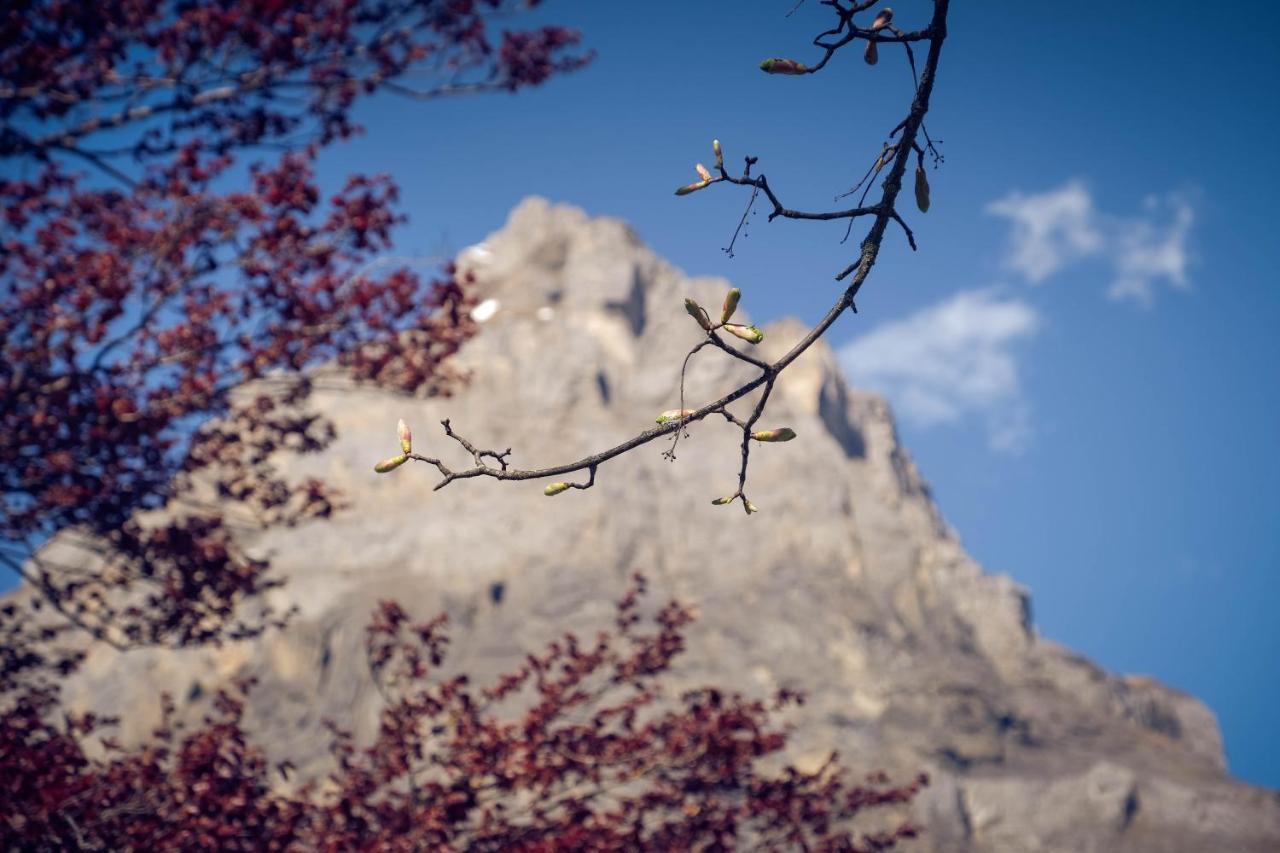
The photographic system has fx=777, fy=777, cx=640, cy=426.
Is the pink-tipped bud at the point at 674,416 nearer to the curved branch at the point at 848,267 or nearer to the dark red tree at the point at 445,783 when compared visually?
the curved branch at the point at 848,267

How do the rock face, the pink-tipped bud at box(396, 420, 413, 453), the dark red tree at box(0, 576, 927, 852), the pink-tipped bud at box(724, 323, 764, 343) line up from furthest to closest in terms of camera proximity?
the rock face
the dark red tree at box(0, 576, 927, 852)
the pink-tipped bud at box(396, 420, 413, 453)
the pink-tipped bud at box(724, 323, 764, 343)

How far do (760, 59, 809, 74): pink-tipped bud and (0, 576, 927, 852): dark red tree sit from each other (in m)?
4.63

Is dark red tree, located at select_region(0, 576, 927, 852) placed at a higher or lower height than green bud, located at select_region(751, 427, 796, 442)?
higher

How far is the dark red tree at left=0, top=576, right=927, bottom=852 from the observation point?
4.56 meters

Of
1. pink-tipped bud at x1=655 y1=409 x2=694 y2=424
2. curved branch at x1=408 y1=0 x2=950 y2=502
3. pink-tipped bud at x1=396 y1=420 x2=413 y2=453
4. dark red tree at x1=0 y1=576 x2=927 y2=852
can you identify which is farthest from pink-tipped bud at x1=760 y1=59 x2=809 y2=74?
dark red tree at x1=0 y1=576 x2=927 y2=852

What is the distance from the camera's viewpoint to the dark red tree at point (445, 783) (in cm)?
456

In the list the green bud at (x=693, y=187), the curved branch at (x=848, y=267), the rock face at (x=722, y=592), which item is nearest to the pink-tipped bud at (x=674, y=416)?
the curved branch at (x=848, y=267)

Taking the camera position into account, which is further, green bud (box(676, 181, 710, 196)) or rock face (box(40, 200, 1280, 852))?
rock face (box(40, 200, 1280, 852))

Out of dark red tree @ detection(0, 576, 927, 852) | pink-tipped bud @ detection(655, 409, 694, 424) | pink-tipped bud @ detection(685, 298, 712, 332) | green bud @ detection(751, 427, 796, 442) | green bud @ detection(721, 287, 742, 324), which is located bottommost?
green bud @ detection(751, 427, 796, 442)

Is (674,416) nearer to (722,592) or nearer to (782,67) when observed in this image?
(782,67)

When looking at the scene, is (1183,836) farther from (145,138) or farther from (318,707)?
(145,138)

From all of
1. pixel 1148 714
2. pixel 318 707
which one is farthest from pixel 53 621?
pixel 1148 714

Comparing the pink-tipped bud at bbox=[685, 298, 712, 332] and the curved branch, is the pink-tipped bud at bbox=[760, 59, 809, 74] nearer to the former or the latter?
the curved branch

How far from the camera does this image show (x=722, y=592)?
46156 millimetres
